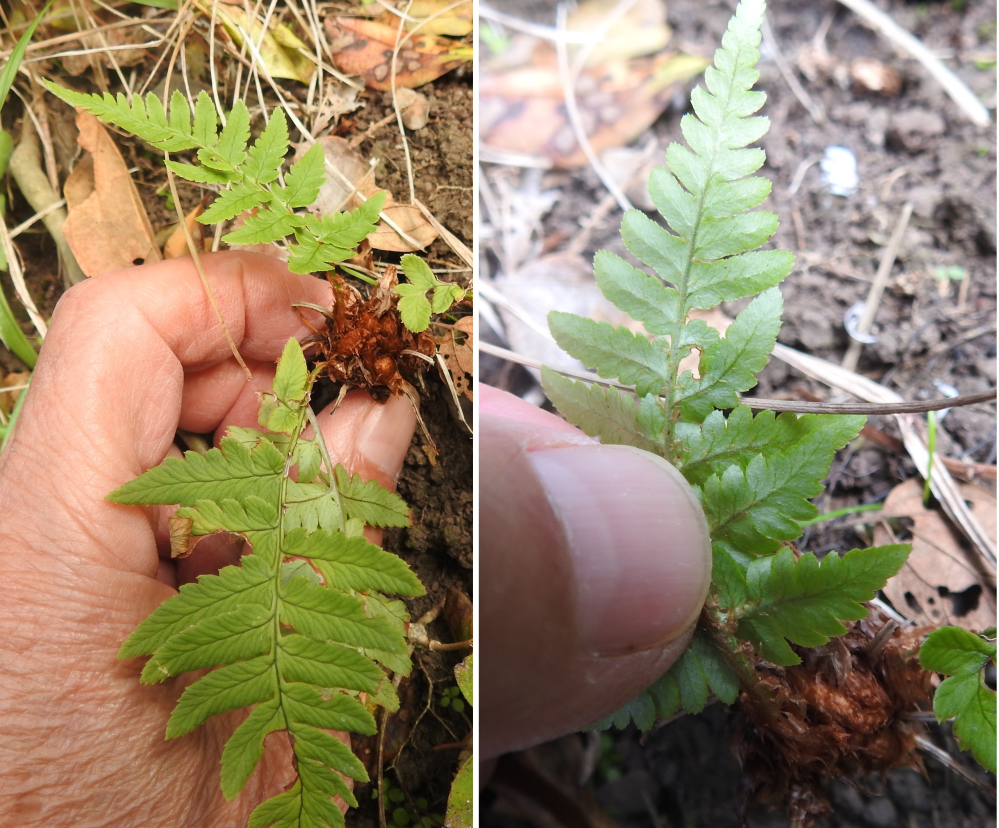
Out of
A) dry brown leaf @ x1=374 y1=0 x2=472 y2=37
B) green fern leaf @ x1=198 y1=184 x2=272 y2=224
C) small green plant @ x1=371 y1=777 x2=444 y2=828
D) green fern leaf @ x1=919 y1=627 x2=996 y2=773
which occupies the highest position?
dry brown leaf @ x1=374 y1=0 x2=472 y2=37

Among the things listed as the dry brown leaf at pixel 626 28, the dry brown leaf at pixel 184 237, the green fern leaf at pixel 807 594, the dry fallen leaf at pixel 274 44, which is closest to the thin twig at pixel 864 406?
the green fern leaf at pixel 807 594

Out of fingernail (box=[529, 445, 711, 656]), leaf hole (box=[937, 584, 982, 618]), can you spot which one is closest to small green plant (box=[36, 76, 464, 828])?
fingernail (box=[529, 445, 711, 656])

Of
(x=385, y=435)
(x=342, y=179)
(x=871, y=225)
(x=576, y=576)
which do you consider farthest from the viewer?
(x=871, y=225)

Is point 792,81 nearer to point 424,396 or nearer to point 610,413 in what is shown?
point 610,413

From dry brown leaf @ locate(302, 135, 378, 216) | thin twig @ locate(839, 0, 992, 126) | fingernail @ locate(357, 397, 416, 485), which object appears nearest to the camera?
fingernail @ locate(357, 397, 416, 485)

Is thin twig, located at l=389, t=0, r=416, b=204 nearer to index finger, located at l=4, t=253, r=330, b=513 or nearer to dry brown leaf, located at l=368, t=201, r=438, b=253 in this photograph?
dry brown leaf, located at l=368, t=201, r=438, b=253

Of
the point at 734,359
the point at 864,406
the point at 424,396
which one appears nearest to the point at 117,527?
the point at 424,396

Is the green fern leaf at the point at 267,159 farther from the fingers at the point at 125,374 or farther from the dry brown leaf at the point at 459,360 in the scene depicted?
the dry brown leaf at the point at 459,360
